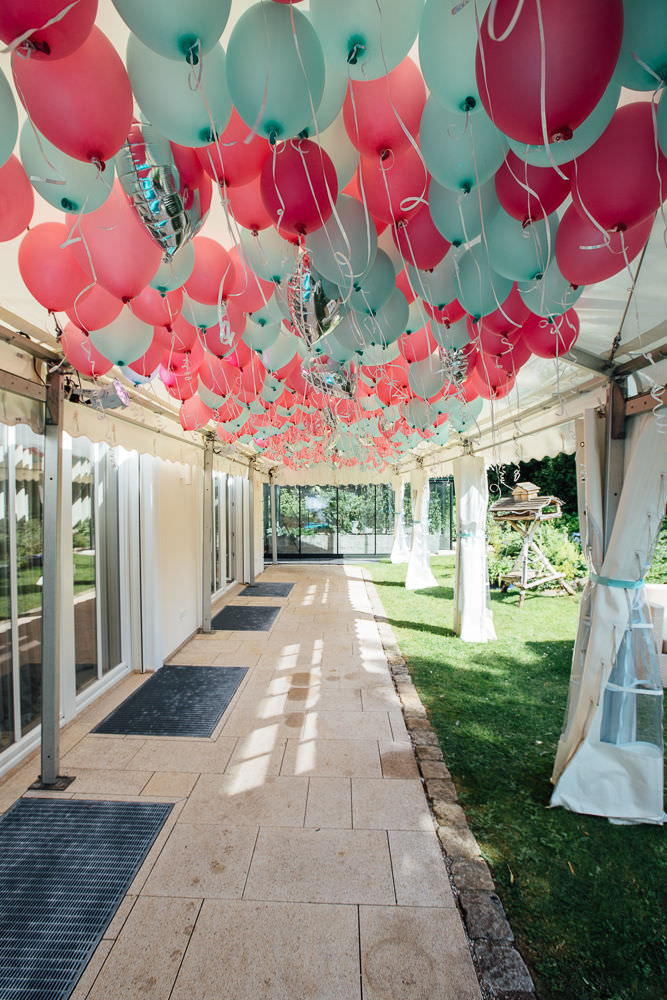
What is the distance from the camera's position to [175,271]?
1505 millimetres

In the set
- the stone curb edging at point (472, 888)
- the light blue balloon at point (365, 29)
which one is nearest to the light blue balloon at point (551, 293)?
the light blue balloon at point (365, 29)

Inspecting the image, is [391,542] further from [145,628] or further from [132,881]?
[132,881]

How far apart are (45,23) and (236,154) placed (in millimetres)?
511

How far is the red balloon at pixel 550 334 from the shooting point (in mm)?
1802

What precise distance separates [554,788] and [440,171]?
323cm

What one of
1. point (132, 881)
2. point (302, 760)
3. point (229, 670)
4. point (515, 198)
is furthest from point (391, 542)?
point (515, 198)

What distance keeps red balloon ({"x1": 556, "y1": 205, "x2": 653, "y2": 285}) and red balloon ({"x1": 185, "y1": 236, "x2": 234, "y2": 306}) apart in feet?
3.56

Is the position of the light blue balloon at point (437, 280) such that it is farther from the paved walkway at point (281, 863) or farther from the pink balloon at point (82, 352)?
the paved walkway at point (281, 863)

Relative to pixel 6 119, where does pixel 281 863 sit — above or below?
below

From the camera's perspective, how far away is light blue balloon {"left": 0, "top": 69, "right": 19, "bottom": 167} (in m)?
0.91

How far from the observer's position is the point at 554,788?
112 inches

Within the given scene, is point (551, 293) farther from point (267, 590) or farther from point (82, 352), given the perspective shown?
point (267, 590)

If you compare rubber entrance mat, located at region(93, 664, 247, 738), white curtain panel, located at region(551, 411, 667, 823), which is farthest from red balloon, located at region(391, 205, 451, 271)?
rubber entrance mat, located at region(93, 664, 247, 738)

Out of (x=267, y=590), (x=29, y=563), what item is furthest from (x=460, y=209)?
(x=267, y=590)
